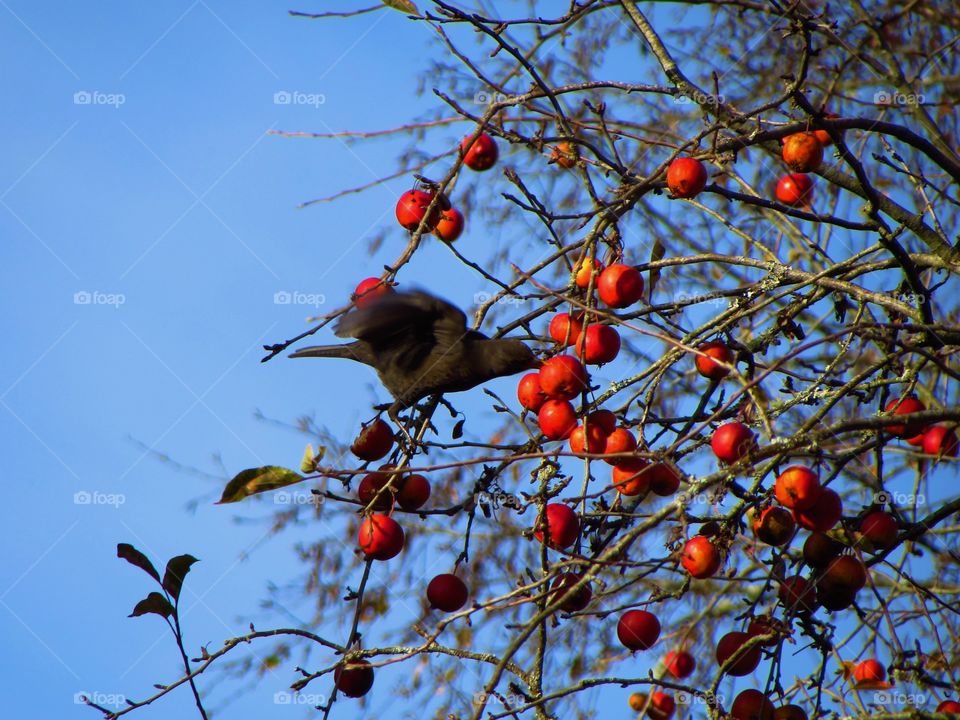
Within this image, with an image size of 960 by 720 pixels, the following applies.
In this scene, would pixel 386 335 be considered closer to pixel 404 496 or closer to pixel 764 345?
pixel 404 496

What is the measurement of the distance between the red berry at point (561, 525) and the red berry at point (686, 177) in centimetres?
89

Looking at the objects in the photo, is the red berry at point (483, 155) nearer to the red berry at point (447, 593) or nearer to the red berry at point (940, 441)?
the red berry at point (447, 593)

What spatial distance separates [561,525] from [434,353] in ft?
2.89

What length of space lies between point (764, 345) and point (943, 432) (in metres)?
0.64

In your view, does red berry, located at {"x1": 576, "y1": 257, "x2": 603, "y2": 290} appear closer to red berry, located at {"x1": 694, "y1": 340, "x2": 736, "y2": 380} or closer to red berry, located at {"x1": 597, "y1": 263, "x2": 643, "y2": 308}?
red berry, located at {"x1": 597, "y1": 263, "x2": 643, "y2": 308}

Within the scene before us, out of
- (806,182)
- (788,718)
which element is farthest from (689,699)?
(806,182)

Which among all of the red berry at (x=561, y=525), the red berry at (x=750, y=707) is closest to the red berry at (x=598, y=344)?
the red berry at (x=561, y=525)

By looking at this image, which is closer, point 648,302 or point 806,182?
point 648,302

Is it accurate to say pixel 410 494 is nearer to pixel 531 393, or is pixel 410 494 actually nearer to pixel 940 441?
pixel 531 393

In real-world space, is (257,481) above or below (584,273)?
below

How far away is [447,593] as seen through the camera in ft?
8.27

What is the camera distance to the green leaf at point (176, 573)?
224cm

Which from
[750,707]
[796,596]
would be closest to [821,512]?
[796,596]

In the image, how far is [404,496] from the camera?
246 cm
